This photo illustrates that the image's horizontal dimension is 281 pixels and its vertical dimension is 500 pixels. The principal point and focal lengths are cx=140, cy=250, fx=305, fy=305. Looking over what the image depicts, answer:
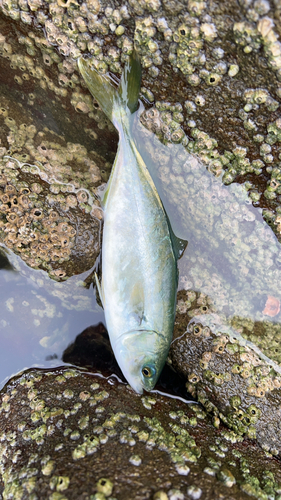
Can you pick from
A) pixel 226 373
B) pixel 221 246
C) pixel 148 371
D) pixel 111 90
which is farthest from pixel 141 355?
pixel 111 90

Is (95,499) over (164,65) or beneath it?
beneath

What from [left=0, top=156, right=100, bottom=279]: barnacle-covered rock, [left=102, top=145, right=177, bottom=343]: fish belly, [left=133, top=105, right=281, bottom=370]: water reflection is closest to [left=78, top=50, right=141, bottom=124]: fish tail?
[left=133, top=105, right=281, bottom=370]: water reflection

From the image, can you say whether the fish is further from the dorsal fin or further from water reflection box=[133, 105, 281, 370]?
water reflection box=[133, 105, 281, 370]

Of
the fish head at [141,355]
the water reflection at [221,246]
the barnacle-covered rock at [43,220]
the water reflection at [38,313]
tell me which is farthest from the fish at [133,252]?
the water reflection at [38,313]

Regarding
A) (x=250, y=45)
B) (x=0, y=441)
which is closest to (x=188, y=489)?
(x=0, y=441)

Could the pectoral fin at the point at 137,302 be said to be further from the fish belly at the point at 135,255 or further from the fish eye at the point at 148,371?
the fish eye at the point at 148,371

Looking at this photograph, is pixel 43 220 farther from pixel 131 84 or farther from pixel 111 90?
pixel 131 84

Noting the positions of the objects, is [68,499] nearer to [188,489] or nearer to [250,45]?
[188,489]
